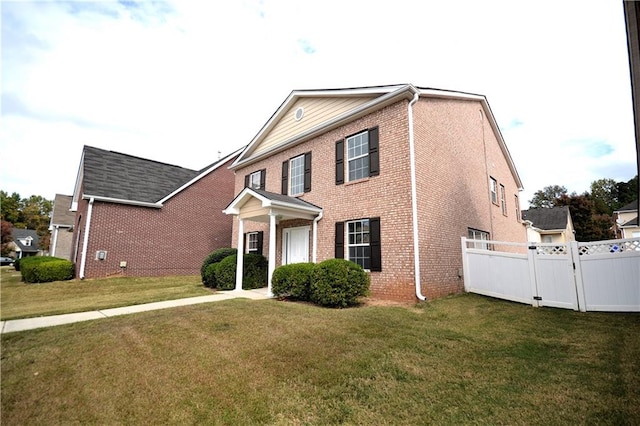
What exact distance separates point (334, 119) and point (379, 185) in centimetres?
314

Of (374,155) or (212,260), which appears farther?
(212,260)

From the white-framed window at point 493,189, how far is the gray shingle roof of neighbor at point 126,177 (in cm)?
1680

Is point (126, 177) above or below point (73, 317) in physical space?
above

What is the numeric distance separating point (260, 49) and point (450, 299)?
9848 millimetres

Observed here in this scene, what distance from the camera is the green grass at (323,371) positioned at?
119 inches

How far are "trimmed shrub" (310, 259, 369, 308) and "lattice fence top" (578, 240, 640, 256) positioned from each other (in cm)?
501

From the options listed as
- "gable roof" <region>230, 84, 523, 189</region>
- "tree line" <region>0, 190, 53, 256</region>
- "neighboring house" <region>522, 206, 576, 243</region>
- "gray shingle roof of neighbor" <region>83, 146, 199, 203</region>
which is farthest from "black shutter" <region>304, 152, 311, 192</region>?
"tree line" <region>0, 190, 53, 256</region>

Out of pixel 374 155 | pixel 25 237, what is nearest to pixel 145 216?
pixel 374 155

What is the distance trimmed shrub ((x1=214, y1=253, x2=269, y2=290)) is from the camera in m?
11.4

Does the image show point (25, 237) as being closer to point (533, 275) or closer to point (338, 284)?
point (338, 284)

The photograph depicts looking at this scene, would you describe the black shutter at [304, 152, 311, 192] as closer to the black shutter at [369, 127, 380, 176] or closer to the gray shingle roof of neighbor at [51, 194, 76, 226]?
the black shutter at [369, 127, 380, 176]

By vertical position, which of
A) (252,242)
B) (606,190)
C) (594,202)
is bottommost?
(252,242)

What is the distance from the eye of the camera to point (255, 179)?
14.8 m

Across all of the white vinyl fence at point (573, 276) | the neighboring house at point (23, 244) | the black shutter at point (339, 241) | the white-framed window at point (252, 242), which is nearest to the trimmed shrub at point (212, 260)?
the white-framed window at point (252, 242)
